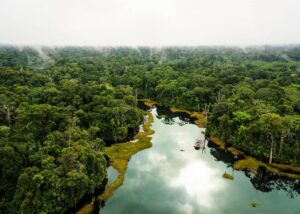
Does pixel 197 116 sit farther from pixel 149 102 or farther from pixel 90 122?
pixel 90 122

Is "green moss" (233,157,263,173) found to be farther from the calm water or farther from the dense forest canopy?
the dense forest canopy

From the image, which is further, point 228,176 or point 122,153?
point 122,153

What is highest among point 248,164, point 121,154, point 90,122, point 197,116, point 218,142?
point 90,122

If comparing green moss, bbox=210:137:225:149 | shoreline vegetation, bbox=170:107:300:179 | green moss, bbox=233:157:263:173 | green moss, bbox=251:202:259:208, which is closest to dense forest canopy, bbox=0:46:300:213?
green moss, bbox=210:137:225:149

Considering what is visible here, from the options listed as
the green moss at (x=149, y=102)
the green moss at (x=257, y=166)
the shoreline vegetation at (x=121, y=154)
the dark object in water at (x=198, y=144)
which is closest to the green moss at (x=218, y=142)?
the dark object in water at (x=198, y=144)

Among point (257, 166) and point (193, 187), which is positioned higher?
point (257, 166)

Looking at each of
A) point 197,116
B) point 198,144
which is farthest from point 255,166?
point 197,116

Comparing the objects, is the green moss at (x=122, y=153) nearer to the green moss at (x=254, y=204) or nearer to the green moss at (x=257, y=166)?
the green moss at (x=257, y=166)
